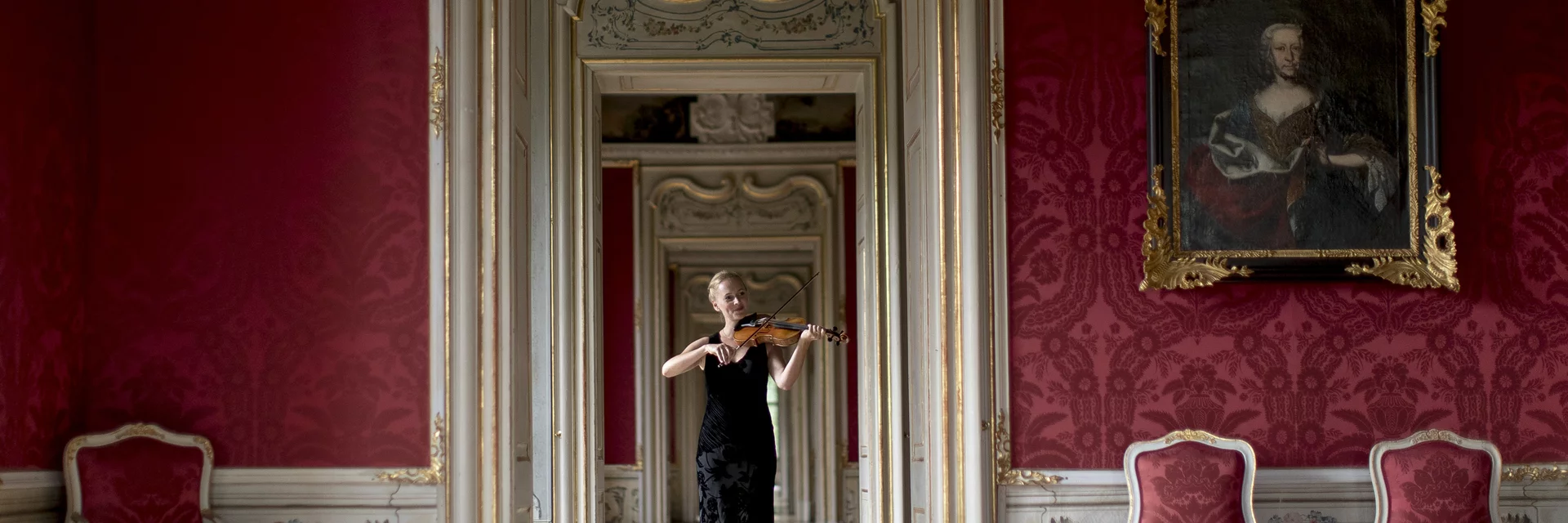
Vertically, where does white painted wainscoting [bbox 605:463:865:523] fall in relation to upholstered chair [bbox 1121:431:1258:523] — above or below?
below

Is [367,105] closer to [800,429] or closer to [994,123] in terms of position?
[994,123]

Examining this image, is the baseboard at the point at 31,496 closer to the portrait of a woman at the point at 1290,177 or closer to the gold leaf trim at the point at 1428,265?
the portrait of a woman at the point at 1290,177

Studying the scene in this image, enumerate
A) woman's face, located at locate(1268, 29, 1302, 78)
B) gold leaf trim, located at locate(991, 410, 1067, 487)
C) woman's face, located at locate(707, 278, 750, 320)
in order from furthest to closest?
woman's face, located at locate(1268, 29, 1302, 78), gold leaf trim, located at locate(991, 410, 1067, 487), woman's face, located at locate(707, 278, 750, 320)

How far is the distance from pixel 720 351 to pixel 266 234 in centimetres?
168

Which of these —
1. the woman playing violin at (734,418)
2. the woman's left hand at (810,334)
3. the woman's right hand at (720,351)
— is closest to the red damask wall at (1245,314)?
the woman's left hand at (810,334)

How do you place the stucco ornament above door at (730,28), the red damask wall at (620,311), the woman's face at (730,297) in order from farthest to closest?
the red damask wall at (620,311) < the stucco ornament above door at (730,28) < the woman's face at (730,297)

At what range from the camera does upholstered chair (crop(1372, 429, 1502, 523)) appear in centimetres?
488

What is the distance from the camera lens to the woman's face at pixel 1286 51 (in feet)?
17.4

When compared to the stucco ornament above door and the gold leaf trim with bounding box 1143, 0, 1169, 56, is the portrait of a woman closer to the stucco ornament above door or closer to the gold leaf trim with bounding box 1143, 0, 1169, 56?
the gold leaf trim with bounding box 1143, 0, 1169, 56

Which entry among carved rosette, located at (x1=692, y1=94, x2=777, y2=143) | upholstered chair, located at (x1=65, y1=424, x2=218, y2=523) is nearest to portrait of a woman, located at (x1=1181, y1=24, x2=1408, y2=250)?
upholstered chair, located at (x1=65, y1=424, x2=218, y2=523)

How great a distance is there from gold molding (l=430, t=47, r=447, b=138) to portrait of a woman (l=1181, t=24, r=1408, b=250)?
2.68 m

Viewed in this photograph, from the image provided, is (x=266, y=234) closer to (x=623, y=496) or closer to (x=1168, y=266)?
(x=1168, y=266)

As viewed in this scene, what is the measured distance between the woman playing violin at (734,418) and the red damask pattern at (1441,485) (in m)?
2.08

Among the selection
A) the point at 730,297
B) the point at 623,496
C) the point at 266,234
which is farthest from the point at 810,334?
the point at 623,496
